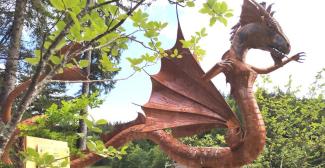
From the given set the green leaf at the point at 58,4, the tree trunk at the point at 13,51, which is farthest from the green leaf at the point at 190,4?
the tree trunk at the point at 13,51

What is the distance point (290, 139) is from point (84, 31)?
820 cm

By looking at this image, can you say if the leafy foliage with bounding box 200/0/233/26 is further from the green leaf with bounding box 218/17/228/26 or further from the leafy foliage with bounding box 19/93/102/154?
the leafy foliage with bounding box 19/93/102/154

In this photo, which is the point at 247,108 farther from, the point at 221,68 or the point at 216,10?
the point at 216,10

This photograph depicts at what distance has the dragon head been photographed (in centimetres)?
498

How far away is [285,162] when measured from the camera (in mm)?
9211

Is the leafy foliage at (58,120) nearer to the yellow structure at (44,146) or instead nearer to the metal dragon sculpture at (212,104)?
the yellow structure at (44,146)

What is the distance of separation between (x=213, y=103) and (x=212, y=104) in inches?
0.6

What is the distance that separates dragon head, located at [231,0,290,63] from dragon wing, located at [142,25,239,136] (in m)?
0.61

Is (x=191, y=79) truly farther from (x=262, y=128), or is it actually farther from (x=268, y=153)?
(x=268, y=153)

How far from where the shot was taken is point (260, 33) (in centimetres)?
506

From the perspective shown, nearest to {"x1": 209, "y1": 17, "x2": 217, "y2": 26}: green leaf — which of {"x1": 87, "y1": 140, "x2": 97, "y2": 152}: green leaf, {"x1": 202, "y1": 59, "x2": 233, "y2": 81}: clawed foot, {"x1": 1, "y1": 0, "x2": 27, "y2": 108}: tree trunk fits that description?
{"x1": 87, "y1": 140, "x2": 97, "y2": 152}: green leaf

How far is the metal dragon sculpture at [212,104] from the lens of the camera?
481 cm

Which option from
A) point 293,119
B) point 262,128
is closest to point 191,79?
point 262,128

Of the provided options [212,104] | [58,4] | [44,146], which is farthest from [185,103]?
[58,4]
